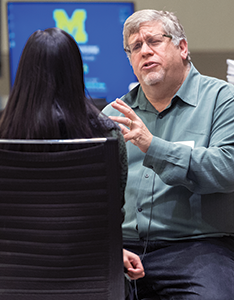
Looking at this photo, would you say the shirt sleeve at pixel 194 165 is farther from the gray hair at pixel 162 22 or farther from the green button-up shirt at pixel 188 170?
the gray hair at pixel 162 22

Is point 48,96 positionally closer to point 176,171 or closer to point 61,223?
Answer: point 61,223

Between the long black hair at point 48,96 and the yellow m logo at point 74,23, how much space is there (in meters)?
2.90

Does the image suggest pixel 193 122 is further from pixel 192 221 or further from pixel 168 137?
pixel 192 221

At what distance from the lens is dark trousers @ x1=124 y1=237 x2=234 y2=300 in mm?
1211

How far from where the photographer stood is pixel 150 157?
1310 millimetres

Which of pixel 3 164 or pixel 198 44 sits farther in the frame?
pixel 198 44

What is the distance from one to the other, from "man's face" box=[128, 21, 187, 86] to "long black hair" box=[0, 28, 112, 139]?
30.5 inches

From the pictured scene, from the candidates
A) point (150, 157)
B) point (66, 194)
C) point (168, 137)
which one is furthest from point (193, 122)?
point (66, 194)

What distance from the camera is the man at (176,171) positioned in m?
1.29

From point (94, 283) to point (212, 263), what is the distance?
0.56 metres

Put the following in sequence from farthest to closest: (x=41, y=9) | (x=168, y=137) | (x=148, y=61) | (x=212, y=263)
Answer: (x=41, y=9) < (x=148, y=61) < (x=168, y=137) < (x=212, y=263)

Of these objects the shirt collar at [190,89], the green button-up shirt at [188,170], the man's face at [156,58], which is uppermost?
the man's face at [156,58]

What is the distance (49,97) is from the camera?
3.04 feet

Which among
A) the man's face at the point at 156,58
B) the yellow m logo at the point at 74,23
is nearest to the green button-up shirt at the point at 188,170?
the man's face at the point at 156,58
